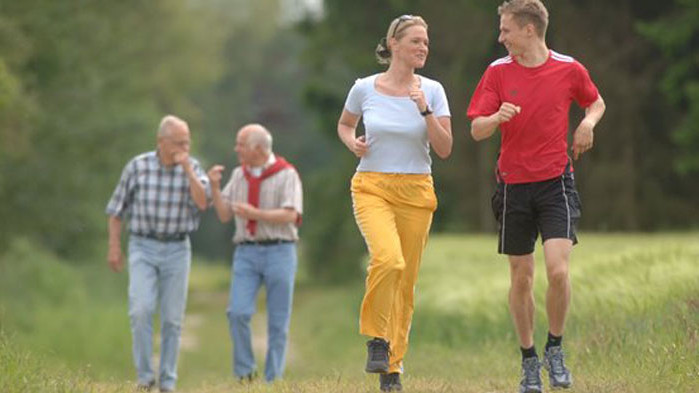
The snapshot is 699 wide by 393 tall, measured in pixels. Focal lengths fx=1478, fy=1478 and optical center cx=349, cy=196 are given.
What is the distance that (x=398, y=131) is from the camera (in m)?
9.55

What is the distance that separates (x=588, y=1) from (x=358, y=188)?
24534 millimetres

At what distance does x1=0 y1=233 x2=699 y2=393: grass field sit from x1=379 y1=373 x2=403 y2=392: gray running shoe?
15 cm

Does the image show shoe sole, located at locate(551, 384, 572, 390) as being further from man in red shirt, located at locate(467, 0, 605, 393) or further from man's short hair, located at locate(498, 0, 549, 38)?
man's short hair, located at locate(498, 0, 549, 38)

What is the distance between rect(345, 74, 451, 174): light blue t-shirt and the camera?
31.4ft

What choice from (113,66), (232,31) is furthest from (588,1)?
(232,31)

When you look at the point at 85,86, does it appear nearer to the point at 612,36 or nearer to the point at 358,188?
the point at 612,36

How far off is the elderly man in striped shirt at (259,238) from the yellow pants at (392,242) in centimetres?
333

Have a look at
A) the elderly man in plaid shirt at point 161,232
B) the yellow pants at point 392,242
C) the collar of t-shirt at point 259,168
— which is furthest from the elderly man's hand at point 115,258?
the yellow pants at point 392,242

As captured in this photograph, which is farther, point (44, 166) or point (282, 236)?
point (44, 166)

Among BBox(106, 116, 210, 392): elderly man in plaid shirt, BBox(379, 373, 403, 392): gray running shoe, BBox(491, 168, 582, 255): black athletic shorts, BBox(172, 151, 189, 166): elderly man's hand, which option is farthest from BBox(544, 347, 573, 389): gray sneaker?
BBox(172, 151, 189, 166): elderly man's hand

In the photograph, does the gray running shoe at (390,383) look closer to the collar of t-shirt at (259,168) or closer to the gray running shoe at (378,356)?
the gray running shoe at (378,356)

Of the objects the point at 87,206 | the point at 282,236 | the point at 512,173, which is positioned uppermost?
the point at 512,173

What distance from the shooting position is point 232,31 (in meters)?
83.4

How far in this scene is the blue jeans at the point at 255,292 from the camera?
13102 mm
